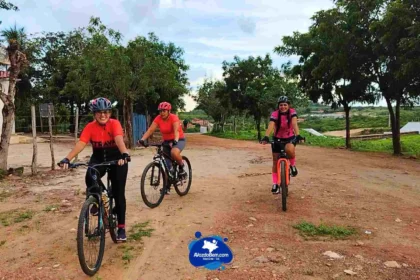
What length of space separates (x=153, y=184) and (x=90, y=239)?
268 cm

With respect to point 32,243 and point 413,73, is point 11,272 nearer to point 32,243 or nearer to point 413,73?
point 32,243

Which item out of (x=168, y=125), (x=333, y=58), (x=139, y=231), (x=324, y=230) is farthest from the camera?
(x=333, y=58)

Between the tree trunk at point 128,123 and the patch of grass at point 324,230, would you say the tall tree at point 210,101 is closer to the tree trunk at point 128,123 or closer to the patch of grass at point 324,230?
the tree trunk at point 128,123

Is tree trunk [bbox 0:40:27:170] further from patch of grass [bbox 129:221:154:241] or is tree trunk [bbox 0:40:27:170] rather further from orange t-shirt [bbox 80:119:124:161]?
orange t-shirt [bbox 80:119:124:161]

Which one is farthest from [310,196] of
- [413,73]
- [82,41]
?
[82,41]

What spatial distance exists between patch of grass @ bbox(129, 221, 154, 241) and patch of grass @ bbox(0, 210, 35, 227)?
186 cm

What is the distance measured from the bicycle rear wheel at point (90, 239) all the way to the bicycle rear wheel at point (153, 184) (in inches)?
87.6

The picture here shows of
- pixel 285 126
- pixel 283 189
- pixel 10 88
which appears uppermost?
pixel 10 88

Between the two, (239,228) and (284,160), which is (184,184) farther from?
(239,228)

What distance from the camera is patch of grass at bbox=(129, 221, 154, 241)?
193 inches

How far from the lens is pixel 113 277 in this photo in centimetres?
380

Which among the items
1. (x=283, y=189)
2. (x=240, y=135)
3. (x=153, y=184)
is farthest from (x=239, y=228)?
(x=240, y=135)

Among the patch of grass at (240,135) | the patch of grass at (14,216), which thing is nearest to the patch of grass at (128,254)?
the patch of grass at (14,216)

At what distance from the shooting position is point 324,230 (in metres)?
4.98
